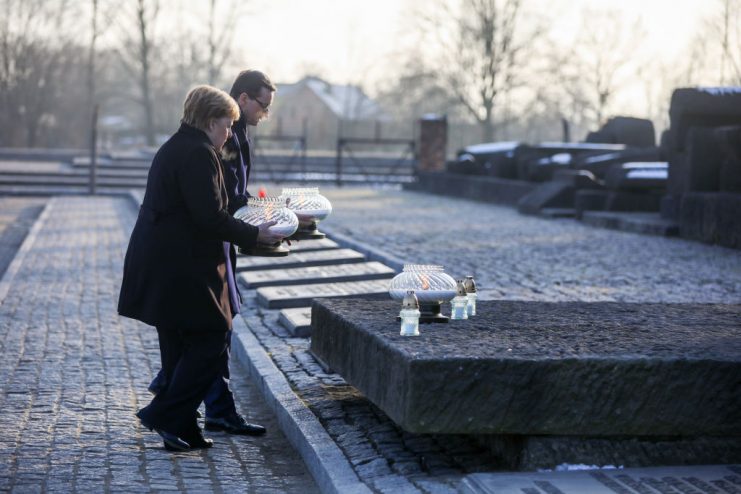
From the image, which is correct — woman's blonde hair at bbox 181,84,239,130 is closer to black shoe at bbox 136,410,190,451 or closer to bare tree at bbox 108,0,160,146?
black shoe at bbox 136,410,190,451

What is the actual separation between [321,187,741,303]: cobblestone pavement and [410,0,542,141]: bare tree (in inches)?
1207

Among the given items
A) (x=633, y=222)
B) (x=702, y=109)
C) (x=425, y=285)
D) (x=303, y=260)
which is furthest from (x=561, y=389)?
(x=702, y=109)

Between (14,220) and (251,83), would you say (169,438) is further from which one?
(14,220)

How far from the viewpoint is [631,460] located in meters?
4.96

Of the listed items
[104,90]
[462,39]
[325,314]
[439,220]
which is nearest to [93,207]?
[439,220]

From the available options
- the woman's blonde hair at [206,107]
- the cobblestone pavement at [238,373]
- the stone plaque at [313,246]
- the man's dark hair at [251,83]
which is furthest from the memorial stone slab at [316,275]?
the woman's blonde hair at [206,107]

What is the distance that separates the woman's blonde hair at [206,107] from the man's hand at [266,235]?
527 mm

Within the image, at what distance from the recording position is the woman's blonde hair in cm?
566

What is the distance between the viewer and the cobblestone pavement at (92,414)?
5.36m

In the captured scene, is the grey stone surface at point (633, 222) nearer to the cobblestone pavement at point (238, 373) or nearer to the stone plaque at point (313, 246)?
the cobblestone pavement at point (238, 373)

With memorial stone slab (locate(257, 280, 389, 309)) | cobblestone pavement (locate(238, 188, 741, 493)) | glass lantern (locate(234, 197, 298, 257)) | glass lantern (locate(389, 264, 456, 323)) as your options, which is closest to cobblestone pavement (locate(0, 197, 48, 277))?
memorial stone slab (locate(257, 280, 389, 309))

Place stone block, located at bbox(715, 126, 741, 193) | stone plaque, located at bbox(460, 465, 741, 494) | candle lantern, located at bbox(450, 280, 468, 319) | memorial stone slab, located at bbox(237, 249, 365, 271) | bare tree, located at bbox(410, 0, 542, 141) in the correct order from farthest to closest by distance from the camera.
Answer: bare tree, located at bbox(410, 0, 542, 141) → stone block, located at bbox(715, 126, 741, 193) → memorial stone slab, located at bbox(237, 249, 365, 271) → candle lantern, located at bbox(450, 280, 468, 319) → stone plaque, located at bbox(460, 465, 741, 494)

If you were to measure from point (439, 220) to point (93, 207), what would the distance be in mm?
7875

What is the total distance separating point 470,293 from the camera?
20.5ft
